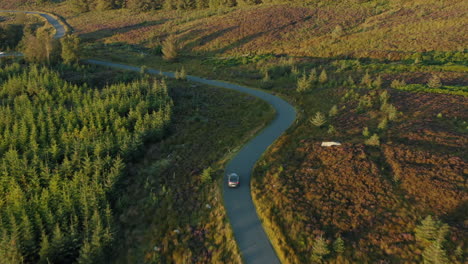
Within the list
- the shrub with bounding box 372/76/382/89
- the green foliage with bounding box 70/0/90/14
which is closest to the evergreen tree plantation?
the shrub with bounding box 372/76/382/89

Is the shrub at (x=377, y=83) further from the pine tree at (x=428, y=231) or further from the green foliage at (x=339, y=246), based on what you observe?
the green foliage at (x=339, y=246)

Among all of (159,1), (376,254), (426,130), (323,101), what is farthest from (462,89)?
(159,1)

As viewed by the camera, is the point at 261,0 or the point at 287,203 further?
the point at 261,0

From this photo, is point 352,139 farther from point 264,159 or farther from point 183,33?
point 183,33

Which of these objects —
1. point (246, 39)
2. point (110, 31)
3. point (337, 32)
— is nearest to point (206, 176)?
point (246, 39)

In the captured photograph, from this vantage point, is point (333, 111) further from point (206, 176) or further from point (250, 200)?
point (206, 176)

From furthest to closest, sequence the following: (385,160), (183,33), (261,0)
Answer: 1. (261,0)
2. (183,33)
3. (385,160)
